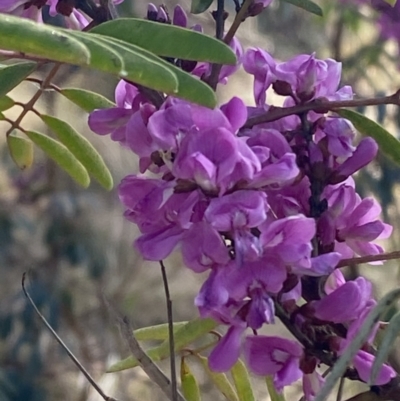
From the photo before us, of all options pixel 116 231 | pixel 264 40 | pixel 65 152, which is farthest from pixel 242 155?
pixel 264 40

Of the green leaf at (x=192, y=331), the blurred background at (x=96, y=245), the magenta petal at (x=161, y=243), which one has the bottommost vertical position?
the blurred background at (x=96, y=245)

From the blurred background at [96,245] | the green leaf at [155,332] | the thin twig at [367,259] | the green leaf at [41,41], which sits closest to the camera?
the green leaf at [41,41]

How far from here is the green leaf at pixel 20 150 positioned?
0.50 metres

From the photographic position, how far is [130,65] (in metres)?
0.22

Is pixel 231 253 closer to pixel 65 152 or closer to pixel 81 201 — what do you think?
pixel 65 152

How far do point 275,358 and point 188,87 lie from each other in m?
0.13

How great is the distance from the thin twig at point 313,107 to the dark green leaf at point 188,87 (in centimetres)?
8

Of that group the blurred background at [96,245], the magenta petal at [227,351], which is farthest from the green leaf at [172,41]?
the blurred background at [96,245]

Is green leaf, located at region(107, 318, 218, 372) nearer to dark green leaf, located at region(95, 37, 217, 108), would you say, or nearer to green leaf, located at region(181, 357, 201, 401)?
green leaf, located at region(181, 357, 201, 401)

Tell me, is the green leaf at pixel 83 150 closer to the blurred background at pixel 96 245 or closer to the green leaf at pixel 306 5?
the green leaf at pixel 306 5

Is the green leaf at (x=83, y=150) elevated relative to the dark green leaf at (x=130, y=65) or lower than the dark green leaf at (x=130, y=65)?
lower

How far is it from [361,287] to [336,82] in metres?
0.10

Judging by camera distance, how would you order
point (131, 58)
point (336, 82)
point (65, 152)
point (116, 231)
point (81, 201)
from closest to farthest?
point (131, 58) < point (336, 82) < point (65, 152) < point (81, 201) < point (116, 231)

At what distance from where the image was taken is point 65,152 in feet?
1.53
